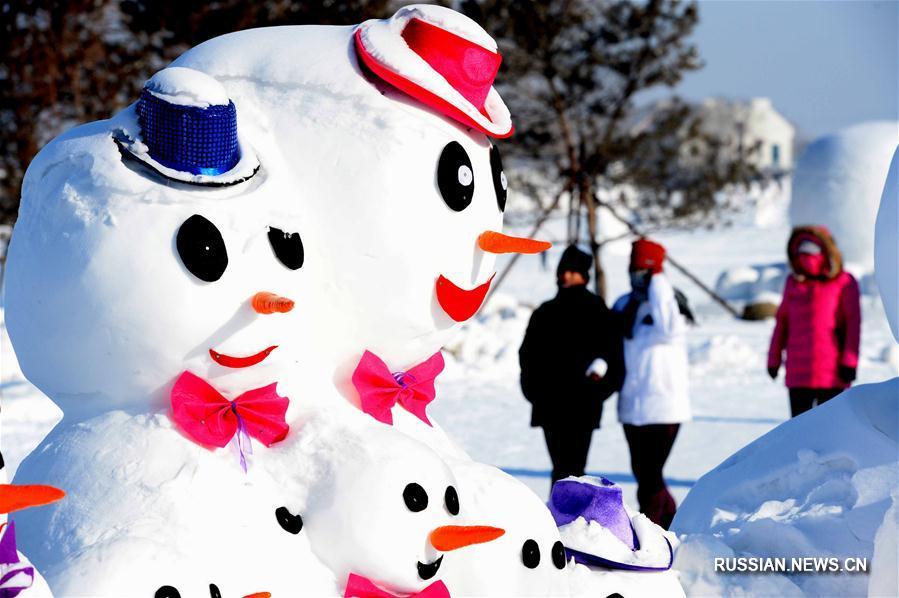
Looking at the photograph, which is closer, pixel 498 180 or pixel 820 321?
pixel 498 180

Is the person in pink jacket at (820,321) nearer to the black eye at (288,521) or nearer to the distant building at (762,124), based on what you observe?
the black eye at (288,521)

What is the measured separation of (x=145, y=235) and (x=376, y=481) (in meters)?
0.86

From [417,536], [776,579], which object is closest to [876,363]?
[776,579]

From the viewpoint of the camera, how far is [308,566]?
2939 millimetres

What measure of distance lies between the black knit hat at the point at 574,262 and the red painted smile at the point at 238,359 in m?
2.73

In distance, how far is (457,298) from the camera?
10.7 ft

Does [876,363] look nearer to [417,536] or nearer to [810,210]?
[810,210]

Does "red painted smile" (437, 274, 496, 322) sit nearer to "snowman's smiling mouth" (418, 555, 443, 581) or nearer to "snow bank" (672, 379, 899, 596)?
"snowman's smiling mouth" (418, 555, 443, 581)

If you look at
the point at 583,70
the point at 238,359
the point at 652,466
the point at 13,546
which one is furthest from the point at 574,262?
the point at 583,70

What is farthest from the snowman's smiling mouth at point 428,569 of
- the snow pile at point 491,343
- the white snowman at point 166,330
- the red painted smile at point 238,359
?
the snow pile at point 491,343

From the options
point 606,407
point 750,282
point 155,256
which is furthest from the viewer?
point 750,282

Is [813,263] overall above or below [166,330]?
below

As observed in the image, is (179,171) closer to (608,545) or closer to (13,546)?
(13,546)

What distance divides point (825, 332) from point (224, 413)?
4.14m
